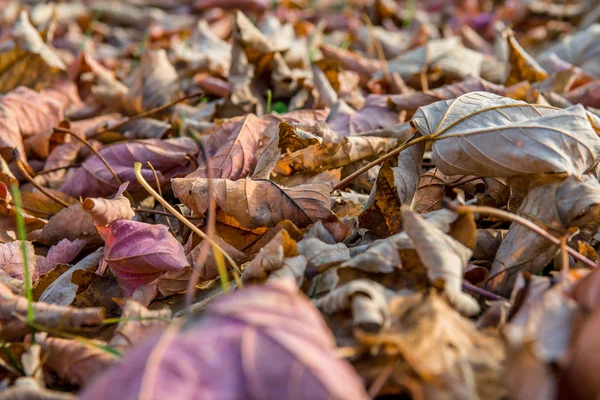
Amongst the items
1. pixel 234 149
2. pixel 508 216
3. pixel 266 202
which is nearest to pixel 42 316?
pixel 266 202

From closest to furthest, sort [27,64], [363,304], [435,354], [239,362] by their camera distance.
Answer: [239,362], [435,354], [363,304], [27,64]

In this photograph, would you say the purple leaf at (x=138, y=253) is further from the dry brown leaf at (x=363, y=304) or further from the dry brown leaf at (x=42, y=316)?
the dry brown leaf at (x=363, y=304)

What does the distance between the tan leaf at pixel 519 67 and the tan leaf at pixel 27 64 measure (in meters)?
1.67

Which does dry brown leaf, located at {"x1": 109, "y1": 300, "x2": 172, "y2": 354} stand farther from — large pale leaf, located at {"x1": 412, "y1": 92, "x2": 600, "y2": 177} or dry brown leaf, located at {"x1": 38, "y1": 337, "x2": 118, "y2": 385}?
large pale leaf, located at {"x1": 412, "y1": 92, "x2": 600, "y2": 177}

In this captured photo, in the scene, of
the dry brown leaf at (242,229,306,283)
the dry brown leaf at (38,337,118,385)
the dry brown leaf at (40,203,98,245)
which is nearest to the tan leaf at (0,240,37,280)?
the dry brown leaf at (40,203,98,245)

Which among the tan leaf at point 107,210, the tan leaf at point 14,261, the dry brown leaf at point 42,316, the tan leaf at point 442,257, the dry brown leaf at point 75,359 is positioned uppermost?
the tan leaf at point 442,257

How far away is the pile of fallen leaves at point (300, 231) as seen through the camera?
78 cm

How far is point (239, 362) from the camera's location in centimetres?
72

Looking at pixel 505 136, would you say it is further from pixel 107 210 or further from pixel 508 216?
pixel 107 210

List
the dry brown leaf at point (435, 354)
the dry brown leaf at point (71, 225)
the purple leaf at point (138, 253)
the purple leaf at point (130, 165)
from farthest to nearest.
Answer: the purple leaf at point (130, 165), the dry brown leaf at point (71, 225), the purple leaf at point (138, 253), the dry brown leaf at point (435, 354)

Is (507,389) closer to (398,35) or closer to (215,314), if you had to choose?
(215,314)

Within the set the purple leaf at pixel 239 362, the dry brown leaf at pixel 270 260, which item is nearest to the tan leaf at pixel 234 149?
the dry brown leaf at pixel 270 260

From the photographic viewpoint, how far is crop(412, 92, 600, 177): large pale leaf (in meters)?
1.23

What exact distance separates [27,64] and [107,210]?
1.33 m
